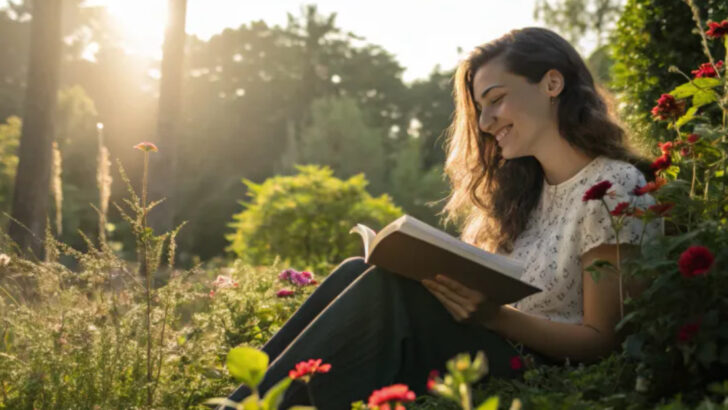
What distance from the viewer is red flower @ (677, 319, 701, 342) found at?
4.65 feet

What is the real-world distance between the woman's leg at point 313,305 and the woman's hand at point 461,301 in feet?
1.56

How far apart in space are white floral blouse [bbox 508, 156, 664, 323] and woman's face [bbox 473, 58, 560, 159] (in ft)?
0.64

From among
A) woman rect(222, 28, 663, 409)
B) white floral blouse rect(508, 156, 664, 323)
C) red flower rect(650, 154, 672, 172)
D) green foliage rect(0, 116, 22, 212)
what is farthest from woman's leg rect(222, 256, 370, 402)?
green foliage rect(0, 116, 22, 212)

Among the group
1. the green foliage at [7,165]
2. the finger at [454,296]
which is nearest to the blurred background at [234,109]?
the green foliage at [7,165]

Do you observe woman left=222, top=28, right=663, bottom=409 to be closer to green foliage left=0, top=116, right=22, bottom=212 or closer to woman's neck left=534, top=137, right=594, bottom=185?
woman's neck left=534, top=137, right=594, bottom=185

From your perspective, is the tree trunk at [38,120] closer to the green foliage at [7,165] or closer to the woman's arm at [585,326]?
the green foliage at [7,165]

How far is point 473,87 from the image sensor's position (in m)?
2.79

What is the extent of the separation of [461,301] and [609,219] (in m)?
0.54

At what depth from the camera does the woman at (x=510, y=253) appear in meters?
2.04

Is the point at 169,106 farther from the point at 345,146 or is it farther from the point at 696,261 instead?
the point at 345,146

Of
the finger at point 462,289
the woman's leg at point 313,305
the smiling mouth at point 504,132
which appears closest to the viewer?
the finger at point 462,289

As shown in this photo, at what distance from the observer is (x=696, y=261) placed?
1.38 meters

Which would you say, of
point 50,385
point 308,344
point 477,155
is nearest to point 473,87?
point 477,155

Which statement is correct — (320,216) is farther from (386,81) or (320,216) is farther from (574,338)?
(386,81)
